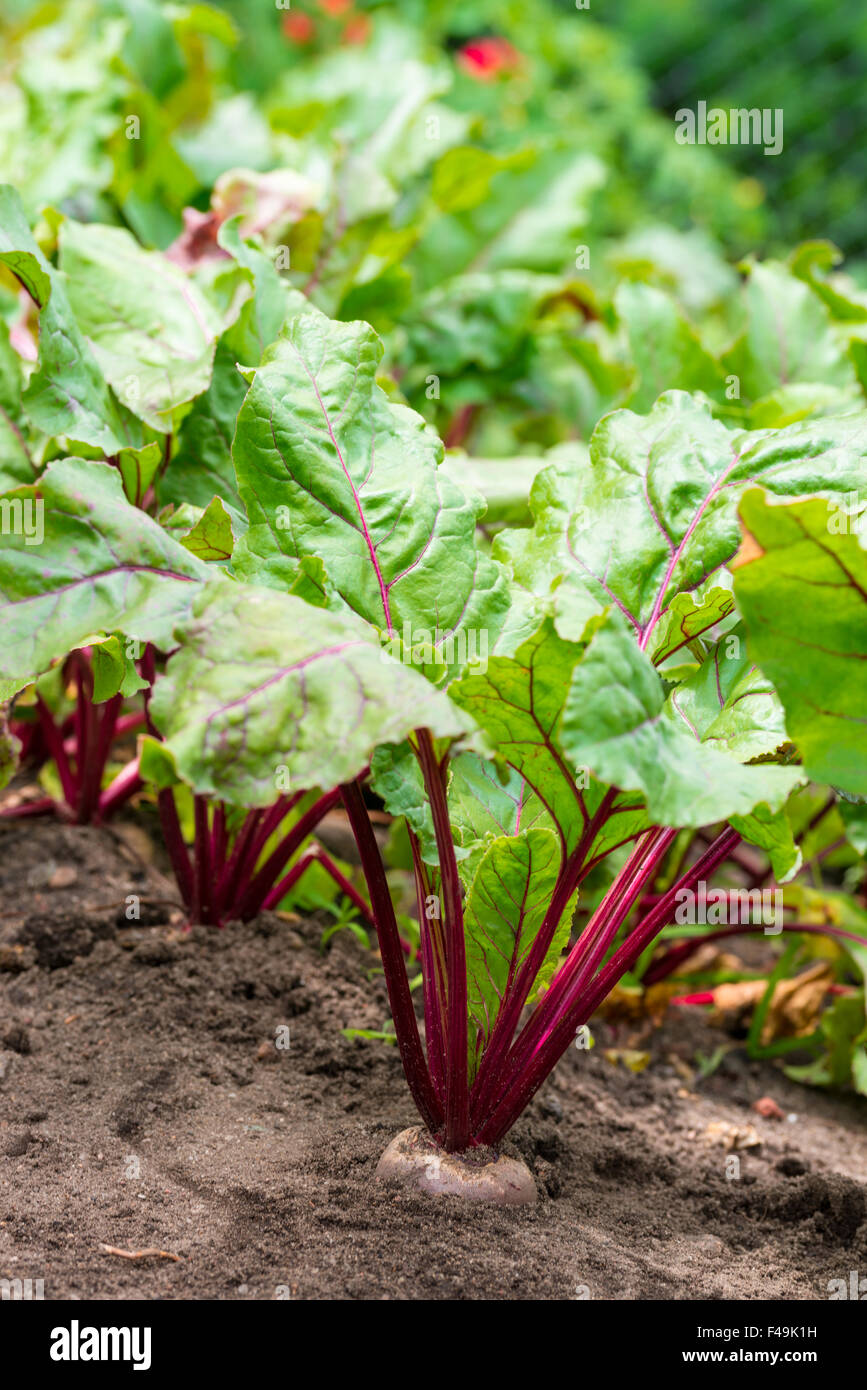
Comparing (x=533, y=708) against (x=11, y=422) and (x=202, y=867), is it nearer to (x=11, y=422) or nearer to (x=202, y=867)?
(x=202, y=867)

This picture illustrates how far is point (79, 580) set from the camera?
1.21 metres

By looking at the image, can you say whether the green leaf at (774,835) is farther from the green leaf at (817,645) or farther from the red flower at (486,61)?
the red flower at (486,61)

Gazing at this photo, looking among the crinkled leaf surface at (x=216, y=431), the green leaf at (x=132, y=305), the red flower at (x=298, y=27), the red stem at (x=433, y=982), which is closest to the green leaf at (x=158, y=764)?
the red stem at (x=433, y=982)

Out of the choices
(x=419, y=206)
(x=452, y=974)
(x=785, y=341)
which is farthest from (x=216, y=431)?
(x=419, y=206)

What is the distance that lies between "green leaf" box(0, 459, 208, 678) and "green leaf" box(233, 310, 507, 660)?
0.13 m

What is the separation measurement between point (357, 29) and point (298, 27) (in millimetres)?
259

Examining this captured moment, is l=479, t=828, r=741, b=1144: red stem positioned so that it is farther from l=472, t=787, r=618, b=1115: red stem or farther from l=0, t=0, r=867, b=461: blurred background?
l=0, t=0, r=867, b=461: blurred background

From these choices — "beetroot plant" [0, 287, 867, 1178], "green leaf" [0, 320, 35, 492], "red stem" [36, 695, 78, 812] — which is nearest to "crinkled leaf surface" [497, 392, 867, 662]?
"beetroot plant" [0, 287, 867, 1178]

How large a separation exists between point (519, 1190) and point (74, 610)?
0.81 meters

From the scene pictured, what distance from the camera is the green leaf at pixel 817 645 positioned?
3.70 feet

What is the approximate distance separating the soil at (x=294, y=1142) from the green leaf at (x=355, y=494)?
0.63 m

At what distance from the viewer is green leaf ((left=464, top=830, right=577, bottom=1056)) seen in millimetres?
1321

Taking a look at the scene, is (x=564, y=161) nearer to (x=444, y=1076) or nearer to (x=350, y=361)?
(x=350, y=361)

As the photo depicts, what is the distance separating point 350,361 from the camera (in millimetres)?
1419
